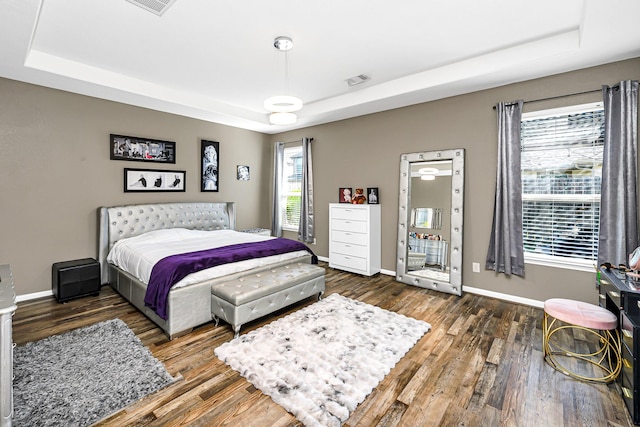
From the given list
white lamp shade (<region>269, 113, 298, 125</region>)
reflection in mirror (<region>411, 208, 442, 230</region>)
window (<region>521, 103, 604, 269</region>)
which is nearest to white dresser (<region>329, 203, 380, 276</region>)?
reflection in mirror (<region>411, 208, 442, 230</region>)

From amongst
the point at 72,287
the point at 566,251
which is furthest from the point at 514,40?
the point at 72,287

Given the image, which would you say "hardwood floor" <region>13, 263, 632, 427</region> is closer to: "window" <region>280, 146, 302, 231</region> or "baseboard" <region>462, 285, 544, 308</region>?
"baseboard" <region>462, 285, 544, 308</region>

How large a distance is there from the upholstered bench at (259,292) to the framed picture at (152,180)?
102 inches

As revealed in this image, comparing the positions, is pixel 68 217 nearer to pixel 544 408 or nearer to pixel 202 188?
pixel 202 188

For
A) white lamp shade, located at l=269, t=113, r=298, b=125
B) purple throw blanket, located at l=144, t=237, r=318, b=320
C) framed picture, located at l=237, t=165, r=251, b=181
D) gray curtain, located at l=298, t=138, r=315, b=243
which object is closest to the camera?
purple throw blanket, located at l=144, t=237, r=318, b=320

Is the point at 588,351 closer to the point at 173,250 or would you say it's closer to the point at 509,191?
the point at 509,191

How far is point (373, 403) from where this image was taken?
1.88 metres

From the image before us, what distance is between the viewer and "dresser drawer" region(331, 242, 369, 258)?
4586mm

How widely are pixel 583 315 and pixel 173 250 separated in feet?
12.4

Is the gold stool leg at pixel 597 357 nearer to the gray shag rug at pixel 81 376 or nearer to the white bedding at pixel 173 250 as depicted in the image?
the white bedding at pixel 173 250

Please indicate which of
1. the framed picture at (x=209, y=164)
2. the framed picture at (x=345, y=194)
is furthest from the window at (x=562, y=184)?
the framed picture at (x=209, y=164)

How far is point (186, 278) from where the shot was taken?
9.06 feet

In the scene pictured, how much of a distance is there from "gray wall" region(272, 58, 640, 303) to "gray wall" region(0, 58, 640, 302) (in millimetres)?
12

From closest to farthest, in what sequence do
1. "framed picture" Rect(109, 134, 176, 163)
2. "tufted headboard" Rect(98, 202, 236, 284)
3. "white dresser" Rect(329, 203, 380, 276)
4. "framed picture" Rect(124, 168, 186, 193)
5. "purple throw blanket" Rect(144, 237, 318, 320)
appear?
"purple throw blanket" Rect(144, 237, 318, 320) → "tufted headboard" Rect(98, 202, 236, 284) → "framed picture" Rect(109, 134, 176, 163) → "framed picture" Rect(124, 168, 186, 193) → "white dresser" Rect(329, 203, 380, 276)
